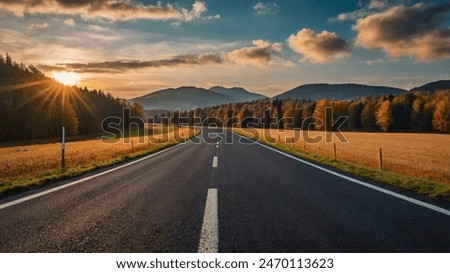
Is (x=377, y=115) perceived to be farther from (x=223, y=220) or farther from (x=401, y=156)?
(x=223, y=220)

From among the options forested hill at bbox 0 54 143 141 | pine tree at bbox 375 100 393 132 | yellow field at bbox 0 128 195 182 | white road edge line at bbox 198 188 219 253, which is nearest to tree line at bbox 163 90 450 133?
pine tree at bbox 375 100 393 132

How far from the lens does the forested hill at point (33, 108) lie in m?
60.0

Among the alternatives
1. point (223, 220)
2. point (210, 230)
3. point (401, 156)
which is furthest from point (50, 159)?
point (401, 156)

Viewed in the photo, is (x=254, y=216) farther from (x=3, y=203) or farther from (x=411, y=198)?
(x=3, y=203)

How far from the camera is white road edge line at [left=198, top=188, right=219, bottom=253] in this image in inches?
153

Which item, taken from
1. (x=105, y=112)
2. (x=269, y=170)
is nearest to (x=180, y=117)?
(x=105, y=112)

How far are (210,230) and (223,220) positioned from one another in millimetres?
550

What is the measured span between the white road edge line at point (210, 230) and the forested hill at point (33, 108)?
50.9m

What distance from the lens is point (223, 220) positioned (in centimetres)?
505

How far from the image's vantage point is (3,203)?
21.6 feet

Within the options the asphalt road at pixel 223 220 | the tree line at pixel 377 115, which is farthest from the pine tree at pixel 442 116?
the asphalt road at pixel 223 220

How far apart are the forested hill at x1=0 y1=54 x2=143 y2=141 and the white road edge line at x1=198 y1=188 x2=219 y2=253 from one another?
50856mm

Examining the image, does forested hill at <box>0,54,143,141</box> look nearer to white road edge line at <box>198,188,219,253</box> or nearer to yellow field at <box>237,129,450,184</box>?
yellow field at <box>237,129,450,184</box>
